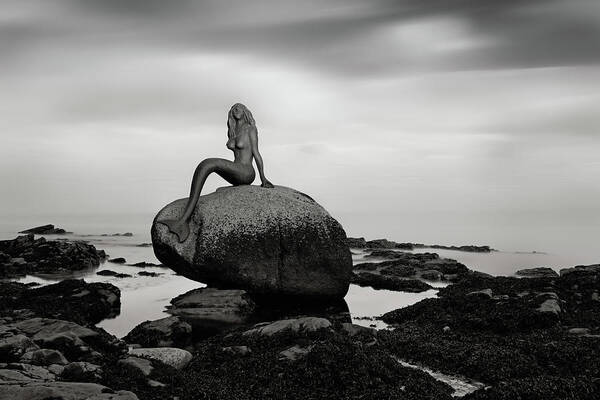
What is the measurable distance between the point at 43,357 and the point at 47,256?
23.9 metres

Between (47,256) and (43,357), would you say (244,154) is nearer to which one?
(43,357)

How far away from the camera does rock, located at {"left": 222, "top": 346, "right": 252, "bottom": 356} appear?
10.3 metres

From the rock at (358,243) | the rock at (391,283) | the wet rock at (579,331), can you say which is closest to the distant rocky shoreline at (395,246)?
the rock at (358,243)

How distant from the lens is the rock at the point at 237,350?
10284 millimetres

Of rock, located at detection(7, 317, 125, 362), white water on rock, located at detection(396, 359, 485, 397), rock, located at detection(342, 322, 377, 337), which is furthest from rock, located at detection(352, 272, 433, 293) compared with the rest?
rock, located at detection(7, 317, 125, 362)

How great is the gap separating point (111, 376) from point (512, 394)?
6008 millimetres

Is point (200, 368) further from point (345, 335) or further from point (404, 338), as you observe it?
point (404, 338)

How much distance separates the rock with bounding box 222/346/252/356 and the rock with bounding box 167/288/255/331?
404 centimetres

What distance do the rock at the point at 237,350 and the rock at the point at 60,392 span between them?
3.77 metres

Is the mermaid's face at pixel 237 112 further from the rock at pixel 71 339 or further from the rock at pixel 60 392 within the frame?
the rock at pixel 60 392

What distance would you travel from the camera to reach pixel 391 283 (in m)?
22.0

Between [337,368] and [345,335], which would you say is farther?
[345,335]

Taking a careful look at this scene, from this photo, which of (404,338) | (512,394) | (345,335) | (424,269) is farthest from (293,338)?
(424,269)

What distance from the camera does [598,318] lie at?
13.8 m
